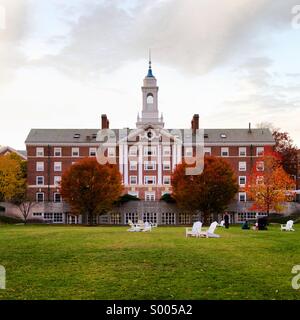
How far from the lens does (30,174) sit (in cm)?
6988

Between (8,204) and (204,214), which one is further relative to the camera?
(8,204)

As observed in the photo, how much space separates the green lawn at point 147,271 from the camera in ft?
40.4

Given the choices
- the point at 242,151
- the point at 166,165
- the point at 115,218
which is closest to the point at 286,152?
the point at 242,151

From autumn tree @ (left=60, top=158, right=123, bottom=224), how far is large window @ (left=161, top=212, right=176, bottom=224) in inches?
322

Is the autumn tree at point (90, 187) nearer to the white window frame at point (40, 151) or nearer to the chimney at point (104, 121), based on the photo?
the white window frame at point (40, 151)

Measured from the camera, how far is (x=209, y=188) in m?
53.9

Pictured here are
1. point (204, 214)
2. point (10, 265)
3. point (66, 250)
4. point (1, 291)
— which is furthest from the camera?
point (204, 214)

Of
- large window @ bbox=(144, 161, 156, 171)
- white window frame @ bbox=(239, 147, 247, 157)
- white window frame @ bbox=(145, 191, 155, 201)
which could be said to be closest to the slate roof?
white window frame @ bbox=(239, 147, 247, 157)

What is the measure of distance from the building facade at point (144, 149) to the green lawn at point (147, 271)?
45942mm

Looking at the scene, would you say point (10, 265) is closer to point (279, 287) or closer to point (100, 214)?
point (279, 287)

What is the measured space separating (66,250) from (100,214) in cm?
4005

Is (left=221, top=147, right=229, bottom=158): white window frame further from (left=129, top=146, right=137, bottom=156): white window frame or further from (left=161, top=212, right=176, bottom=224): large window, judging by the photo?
(left=161, top=212, right=176, bottom=224): large window

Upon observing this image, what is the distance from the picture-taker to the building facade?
67688mm
